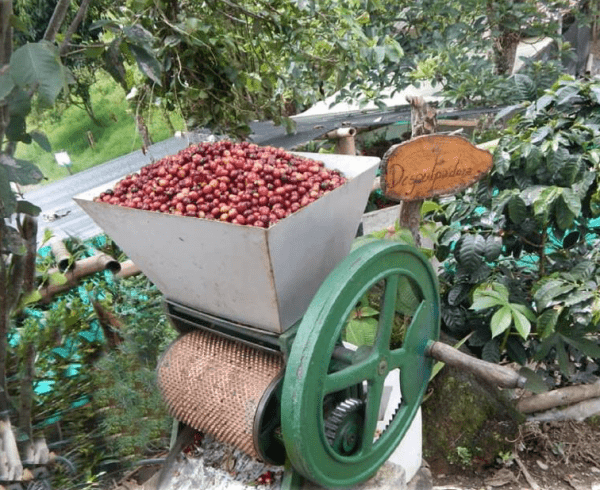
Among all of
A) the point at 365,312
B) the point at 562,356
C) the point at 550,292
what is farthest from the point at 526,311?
the point at 365,312

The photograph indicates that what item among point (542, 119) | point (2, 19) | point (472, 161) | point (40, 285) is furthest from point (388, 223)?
point (2, 19)

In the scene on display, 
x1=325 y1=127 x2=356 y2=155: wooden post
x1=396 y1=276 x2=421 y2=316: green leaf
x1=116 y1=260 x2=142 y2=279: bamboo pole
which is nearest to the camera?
x1=396 y1=276 x2=421 y2=316: green leaf

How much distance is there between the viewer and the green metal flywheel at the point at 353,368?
1.13 meters

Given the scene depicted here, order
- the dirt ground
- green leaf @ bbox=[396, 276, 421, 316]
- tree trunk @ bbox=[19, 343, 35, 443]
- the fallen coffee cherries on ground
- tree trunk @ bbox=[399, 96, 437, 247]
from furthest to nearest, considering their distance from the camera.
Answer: the dirt ground → tree trunk @ bbox=[399, 96, 437, 247] → green leaf @ bbox=[396, 276, 421, 316] → tree trunk @ bbox=[19, 343, 35, 443] → the fallen coffee cherries on ground

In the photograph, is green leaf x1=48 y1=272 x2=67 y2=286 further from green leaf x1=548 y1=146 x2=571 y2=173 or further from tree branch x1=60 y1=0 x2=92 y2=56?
green leaf x1=548 y1=146 x2=571 y2=173

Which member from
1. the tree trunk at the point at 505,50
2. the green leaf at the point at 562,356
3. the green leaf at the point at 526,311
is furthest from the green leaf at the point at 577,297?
the tree trunk at the point at 505,50

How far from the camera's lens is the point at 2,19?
104cm

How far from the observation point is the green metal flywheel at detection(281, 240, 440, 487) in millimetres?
1134

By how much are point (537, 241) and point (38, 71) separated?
2.03 meters

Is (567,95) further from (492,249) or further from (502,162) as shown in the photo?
(492,249)

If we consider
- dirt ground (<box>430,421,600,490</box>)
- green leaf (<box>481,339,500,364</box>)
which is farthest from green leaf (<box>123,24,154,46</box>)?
dirt ground (<box>430,421,600,490</box>)

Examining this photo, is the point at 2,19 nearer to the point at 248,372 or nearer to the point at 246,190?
the point at 246,190

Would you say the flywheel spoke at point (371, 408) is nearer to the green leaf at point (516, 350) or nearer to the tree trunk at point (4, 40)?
the tree trunk at point (4, 40)

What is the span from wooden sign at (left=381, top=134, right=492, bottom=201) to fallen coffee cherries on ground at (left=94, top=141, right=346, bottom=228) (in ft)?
1.28
